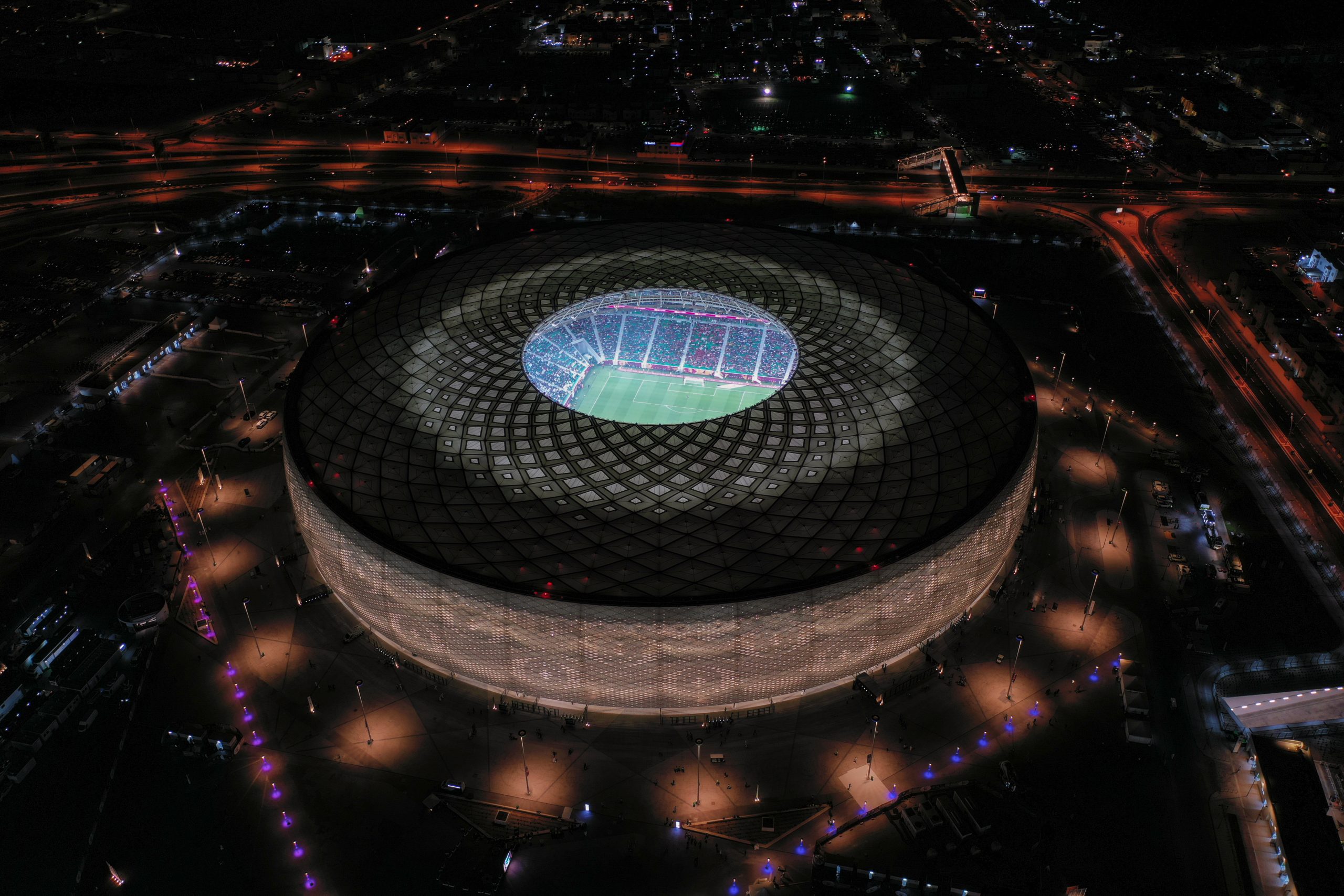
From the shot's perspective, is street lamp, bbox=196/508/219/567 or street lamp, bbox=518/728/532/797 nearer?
street lamp, bbox=518/728/532/797

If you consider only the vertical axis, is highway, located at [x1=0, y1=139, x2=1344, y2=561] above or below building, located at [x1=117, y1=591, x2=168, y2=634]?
above

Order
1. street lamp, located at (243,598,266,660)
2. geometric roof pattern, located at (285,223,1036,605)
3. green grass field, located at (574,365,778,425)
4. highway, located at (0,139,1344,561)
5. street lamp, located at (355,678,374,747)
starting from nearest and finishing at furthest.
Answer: geometric roof pattern, located at (285,223,1036,605), street lamp, located at (355,678,374,747), street lamp, located at (243,598,266,660), green grass field, located at (574,365,778,425), highway, located at (0,139,1344,561)

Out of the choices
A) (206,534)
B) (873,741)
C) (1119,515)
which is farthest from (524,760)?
(1119,515)

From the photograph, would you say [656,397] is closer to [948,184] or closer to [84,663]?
[84,663]

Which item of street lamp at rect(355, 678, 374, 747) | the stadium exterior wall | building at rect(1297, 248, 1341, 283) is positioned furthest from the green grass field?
building at rect(1297, 248, 1341, 283)

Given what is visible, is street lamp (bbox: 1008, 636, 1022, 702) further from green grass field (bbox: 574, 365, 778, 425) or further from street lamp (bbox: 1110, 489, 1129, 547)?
green grass field (bbox: 574, 365, 778, 425)

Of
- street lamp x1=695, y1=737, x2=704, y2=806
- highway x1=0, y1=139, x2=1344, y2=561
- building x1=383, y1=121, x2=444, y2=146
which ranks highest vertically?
building x1=383, y1=121, x2=444, y2=146

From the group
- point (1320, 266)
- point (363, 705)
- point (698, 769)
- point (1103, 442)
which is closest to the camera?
point (698, 769)
